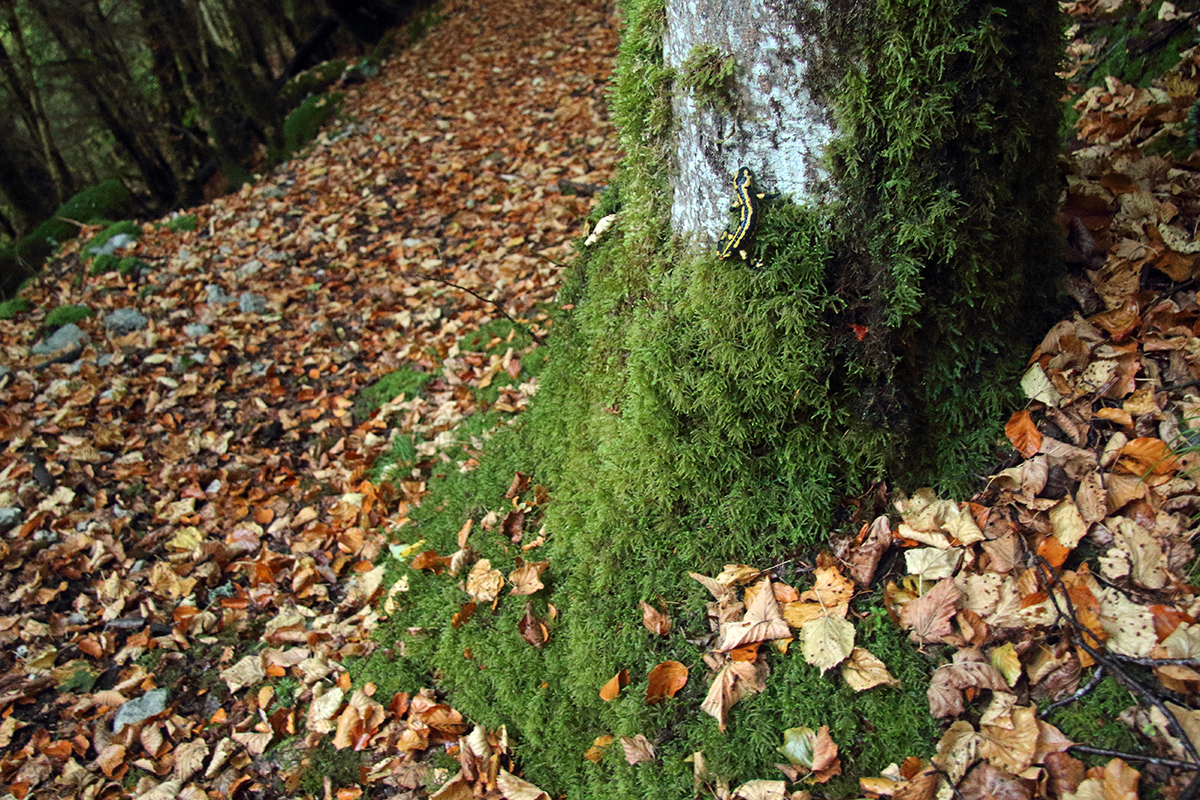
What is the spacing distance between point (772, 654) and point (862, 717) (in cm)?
30

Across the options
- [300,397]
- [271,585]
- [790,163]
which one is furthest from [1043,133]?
[300,397]

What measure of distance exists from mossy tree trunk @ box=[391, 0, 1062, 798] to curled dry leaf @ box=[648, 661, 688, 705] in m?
0.03

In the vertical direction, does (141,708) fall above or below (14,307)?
below

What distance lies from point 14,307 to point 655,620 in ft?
24.5

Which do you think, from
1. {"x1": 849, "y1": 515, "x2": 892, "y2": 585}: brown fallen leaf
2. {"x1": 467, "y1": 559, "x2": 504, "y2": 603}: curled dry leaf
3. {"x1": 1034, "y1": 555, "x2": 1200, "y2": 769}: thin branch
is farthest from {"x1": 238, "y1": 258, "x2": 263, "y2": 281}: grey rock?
{"x1": 1034, "y1": 555, "x2": 1200, "y2": 769}: thin branch

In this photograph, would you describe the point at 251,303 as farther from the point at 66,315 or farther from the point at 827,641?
the point at 827,641

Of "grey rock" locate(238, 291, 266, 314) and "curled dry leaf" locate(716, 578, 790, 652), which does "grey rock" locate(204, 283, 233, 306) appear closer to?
"grey rock" locate(238, 291, 266, 314)

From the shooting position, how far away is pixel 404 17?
1340cm

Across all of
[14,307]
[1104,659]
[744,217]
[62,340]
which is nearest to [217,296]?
[62,340]

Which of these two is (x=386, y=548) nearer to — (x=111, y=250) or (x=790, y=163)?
(x=790, y=163)

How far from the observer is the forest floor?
5.93 ft

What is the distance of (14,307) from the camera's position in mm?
6672

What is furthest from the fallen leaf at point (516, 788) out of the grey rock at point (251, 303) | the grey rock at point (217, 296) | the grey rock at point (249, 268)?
the grey rock at point (249, 268)

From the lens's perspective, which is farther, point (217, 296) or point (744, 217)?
point (217, 296)
